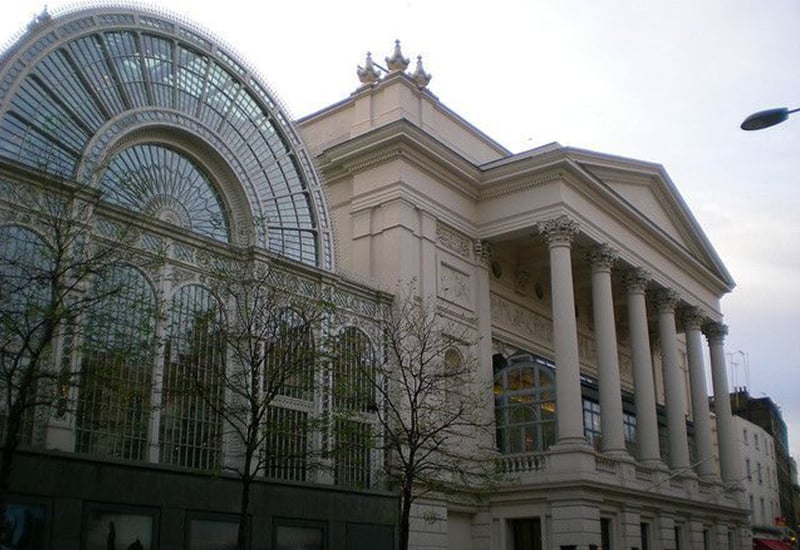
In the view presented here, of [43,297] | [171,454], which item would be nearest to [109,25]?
[43,297]

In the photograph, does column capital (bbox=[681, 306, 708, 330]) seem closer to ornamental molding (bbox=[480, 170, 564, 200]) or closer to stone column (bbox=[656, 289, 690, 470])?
stone column (bbox=[656, 289, 690, 470])

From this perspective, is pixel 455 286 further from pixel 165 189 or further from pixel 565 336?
pixel 165 189

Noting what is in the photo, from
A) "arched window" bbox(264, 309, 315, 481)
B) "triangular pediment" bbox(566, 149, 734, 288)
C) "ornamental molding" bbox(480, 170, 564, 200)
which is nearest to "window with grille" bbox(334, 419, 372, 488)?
"arched window" bbox(264, 309, 315, 481)

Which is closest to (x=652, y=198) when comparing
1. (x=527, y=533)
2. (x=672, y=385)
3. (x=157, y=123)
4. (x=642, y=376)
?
(x=672, y=385)

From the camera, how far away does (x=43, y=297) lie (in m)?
20.6

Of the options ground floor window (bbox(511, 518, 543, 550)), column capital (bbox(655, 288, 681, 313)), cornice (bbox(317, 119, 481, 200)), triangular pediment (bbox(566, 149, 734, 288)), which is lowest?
ground floor window (bbox(511, 518, 543, 550))

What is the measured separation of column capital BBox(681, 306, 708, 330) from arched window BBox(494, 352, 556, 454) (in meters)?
14.0

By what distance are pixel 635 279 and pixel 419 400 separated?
15390 mm

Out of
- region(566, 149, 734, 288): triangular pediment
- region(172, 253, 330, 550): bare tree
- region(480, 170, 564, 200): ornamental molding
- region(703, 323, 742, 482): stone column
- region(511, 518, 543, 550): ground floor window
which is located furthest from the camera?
region(703, 323, 742, 482): stone column

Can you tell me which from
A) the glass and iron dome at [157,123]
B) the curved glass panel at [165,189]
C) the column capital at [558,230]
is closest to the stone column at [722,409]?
the column capital at [558,230]

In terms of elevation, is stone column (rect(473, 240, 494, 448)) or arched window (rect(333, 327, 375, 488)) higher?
stone column (rect(473, 240, 494, 448))

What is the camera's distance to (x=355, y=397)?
27.1 m

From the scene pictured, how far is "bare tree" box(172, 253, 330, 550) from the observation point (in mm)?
21891

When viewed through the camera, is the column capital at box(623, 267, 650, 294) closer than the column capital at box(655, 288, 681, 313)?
Yes
